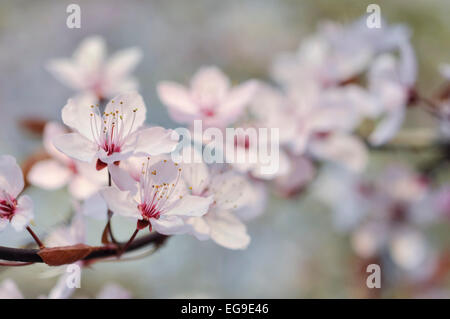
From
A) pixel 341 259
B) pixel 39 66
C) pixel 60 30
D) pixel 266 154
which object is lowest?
pixel 266 154

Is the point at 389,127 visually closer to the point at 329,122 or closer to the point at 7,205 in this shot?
the point at 329,122

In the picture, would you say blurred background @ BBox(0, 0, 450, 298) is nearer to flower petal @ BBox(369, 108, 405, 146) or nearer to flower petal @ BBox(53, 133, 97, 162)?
flower petal @ BBox(369, 108, 405, 146)

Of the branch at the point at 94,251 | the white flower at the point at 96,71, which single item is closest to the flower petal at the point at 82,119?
the branch at the point at 94,251

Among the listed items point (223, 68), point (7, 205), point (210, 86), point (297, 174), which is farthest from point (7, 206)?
point (223, 68)

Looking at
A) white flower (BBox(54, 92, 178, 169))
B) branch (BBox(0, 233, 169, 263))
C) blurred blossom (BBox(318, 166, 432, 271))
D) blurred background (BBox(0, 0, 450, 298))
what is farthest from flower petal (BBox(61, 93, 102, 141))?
blurred background (BBox(0, 0, 450, 298))

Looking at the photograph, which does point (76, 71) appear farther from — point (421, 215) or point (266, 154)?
point (421, 215)

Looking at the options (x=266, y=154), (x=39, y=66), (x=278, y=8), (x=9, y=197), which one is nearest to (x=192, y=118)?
(x=266, y=154)

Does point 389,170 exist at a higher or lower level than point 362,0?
lower
